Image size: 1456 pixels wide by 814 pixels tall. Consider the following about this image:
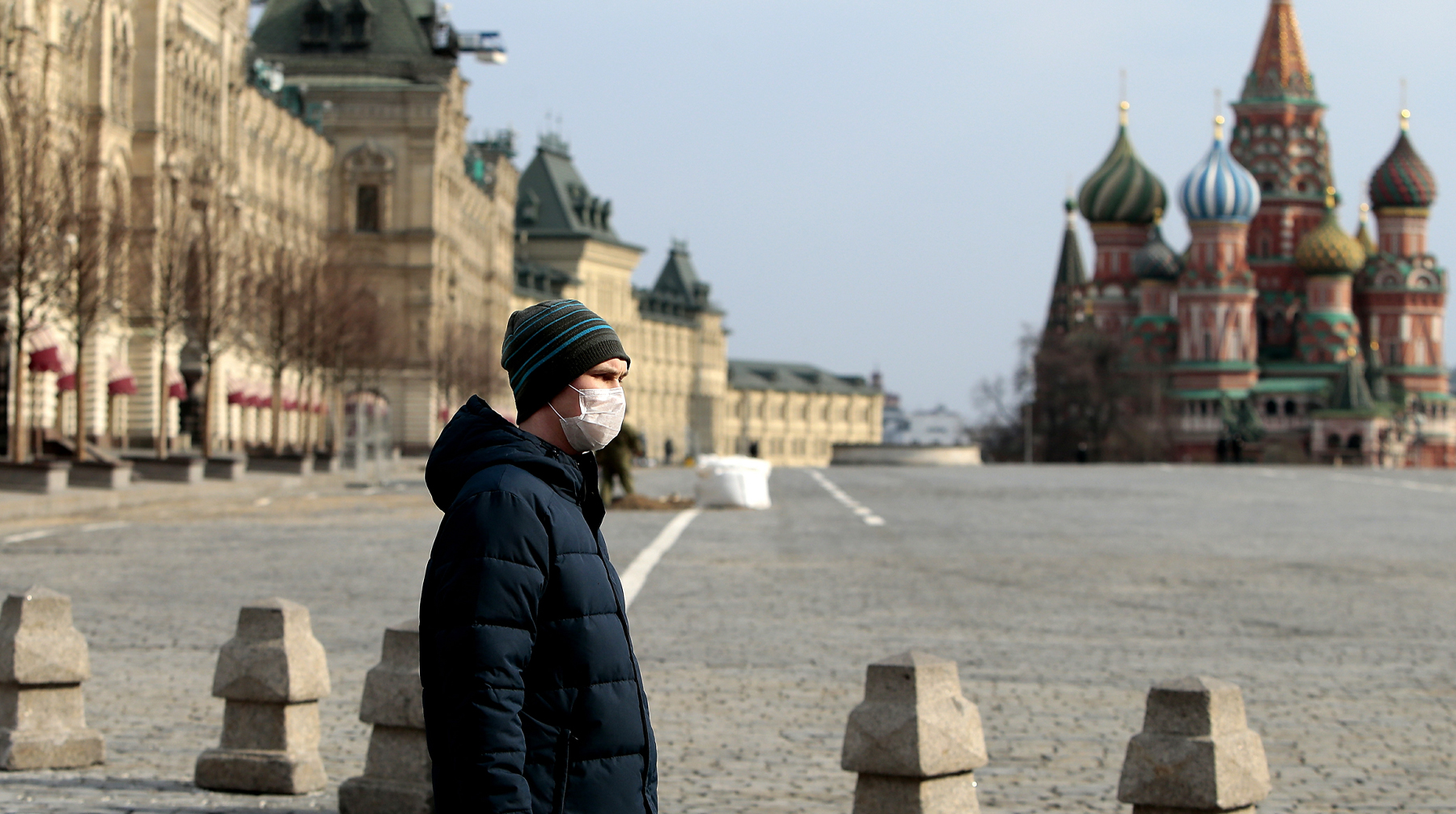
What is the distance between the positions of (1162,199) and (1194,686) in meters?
169

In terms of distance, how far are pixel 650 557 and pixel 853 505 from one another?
17631mm

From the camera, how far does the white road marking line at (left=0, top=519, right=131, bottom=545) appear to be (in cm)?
2580

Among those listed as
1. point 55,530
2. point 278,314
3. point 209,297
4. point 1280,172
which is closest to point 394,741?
point 55,530

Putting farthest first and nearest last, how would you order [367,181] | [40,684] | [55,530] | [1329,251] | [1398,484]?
[1329,251]
[367,181]
[1398,484]
[55,530]
[40,684]

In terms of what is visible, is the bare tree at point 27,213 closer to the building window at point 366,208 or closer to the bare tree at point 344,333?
the bare tree at point 344,333

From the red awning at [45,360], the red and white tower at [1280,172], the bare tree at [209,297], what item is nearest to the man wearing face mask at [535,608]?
the red awning at [45,360]

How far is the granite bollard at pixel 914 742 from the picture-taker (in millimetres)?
6961

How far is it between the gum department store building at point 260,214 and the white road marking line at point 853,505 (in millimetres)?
14591

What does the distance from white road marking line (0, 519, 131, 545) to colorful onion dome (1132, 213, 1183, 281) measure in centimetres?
13605

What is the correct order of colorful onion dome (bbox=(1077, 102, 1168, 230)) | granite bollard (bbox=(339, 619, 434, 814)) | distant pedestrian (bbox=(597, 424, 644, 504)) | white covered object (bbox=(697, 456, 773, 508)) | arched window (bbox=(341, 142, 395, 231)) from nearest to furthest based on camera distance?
granite bollard (bbox=(339, 619, 434, 814)), distant pedestrian (bbox=(597, 424, 644, 504)), white covered object (bbox=(697, 456, 773, 508)), arched window (bbox=(341, 142, 395, 231)), colorful onion dome (bbox=(1077, 102, 1168, 230))

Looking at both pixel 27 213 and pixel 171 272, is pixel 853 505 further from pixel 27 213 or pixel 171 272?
pixel 171 272

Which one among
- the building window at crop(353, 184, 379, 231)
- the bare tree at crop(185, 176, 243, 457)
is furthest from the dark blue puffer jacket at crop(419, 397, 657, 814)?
the building window at crop(353, 184, 379, 231)

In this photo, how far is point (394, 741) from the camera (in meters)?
7.77

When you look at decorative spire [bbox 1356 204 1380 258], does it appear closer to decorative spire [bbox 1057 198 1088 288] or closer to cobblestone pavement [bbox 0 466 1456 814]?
decorative spire [bbox 1057 198 1088 288]
